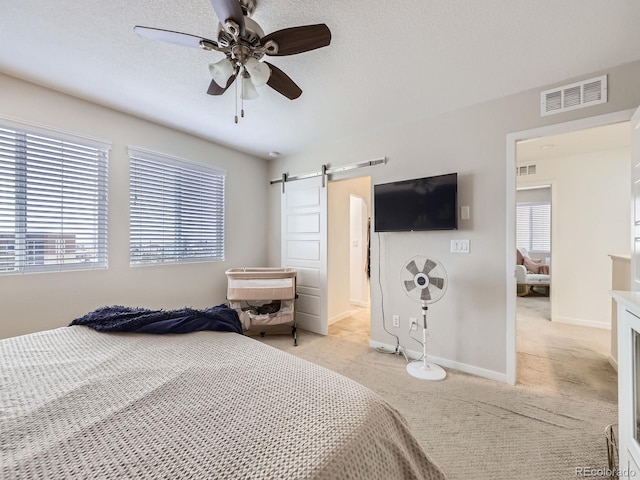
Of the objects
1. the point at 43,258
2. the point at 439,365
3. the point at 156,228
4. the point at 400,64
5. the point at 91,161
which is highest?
the point at 400,64

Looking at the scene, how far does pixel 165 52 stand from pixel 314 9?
3.41 feet

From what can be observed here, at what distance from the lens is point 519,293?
570 cm

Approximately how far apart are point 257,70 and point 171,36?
0.44m

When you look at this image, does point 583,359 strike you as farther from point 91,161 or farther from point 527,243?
point 91,161

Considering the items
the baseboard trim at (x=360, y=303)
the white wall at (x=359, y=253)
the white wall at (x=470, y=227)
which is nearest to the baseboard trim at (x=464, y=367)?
the white wall at (x=470, y=227)

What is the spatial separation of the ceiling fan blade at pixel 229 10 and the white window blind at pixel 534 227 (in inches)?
263

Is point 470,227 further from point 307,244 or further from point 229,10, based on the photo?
point 229,10

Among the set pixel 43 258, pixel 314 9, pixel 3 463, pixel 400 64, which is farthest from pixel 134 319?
pixel 400 64

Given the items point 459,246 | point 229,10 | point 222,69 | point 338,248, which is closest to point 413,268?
point 459,246

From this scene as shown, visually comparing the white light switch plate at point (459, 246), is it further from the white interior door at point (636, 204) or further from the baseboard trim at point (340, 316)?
the baseboard trim at point (340, 316)

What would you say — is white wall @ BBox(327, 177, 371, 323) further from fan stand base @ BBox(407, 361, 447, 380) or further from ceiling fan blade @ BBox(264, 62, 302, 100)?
ceiling fan blade @ BBox(264, 62, 302, 100)

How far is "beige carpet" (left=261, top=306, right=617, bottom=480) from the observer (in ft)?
4.76

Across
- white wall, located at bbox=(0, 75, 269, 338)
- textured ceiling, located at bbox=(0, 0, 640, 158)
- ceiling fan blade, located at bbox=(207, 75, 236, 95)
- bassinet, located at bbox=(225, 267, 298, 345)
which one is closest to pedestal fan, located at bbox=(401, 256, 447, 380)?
bassinet, located at bbox=(225, 267, 298, 345)

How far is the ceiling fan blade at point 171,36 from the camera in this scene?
134 centimetres
